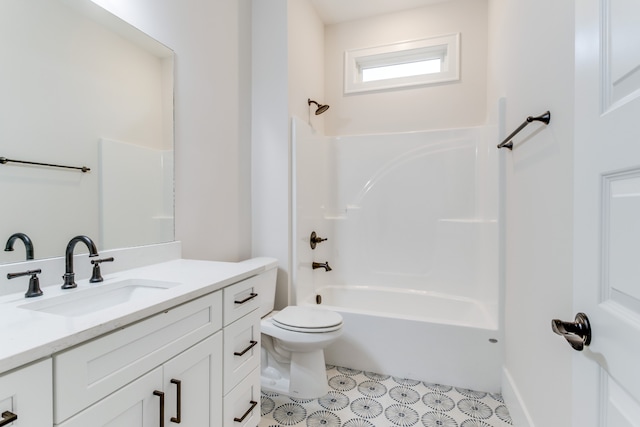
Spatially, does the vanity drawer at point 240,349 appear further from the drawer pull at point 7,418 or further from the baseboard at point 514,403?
the baseboard at point 514,403

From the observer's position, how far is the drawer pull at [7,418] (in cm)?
53

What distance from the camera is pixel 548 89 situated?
4.02 feet

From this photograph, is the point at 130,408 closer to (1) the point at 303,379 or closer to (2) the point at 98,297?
(2) the point at 98,297

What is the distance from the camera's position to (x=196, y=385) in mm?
1015

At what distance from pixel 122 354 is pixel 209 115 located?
1483 millimetres

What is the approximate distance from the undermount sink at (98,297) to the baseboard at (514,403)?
1680 mm

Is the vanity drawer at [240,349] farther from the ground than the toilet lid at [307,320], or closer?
farther from the ground

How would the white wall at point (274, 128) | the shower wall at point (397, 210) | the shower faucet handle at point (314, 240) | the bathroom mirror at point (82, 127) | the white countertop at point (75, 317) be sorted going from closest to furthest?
the white countertop at point (75, 317)
the bathroom mirror at point (82, 127)
the white wall at point (274, 128)
the shower wall at point (397, 210)
the shower faucet handle at point (314, 240)

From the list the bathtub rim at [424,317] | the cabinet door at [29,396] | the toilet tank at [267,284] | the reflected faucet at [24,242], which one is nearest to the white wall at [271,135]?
the toilet tank at [267,284]

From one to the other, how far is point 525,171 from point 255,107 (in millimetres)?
1792

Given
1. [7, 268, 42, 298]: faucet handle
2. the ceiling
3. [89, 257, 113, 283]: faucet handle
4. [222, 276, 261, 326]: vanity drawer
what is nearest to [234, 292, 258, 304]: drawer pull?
[222, 276, 261, 326]: vanity drawer

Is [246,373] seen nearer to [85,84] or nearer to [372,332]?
[372,332]

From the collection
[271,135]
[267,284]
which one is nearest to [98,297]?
[267,284]

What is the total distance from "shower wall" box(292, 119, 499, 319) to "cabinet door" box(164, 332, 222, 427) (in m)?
1.13
